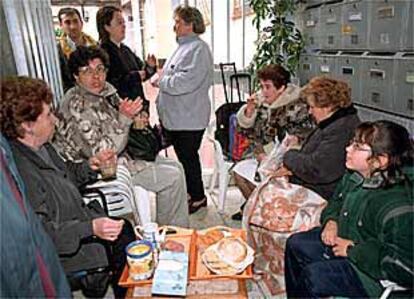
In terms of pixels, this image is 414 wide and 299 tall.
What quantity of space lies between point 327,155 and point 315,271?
66 centimetres

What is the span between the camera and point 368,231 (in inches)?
63.7

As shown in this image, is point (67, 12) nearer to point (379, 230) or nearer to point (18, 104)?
point (18, 104)

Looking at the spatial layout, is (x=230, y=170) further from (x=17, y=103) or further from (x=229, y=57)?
(x=17, y=103)

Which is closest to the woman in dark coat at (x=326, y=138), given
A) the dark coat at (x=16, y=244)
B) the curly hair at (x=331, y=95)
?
the curly hair at (x=331, y=95)

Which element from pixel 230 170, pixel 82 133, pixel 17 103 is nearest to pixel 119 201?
pixel 82 133


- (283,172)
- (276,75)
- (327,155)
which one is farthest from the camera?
(276,75)

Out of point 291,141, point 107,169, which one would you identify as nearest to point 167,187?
point 107,169

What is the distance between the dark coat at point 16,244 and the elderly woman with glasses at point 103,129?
1.19 m

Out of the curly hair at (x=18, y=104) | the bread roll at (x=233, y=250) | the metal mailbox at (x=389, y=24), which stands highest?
the metal mailbox at (x=389, y=24)

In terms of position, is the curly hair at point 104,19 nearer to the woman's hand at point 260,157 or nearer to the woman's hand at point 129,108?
the woman's hand at point 129,108

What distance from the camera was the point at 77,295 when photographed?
212cm

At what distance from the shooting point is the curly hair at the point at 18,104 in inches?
65.7

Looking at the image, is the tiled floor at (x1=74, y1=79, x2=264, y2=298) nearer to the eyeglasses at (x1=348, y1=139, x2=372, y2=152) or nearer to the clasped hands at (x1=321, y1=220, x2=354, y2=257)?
the clasped hands at (x1=321, y1=220, x2=354, y2=257)

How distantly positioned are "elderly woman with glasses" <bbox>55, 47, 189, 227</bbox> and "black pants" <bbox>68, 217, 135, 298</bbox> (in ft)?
2.25
